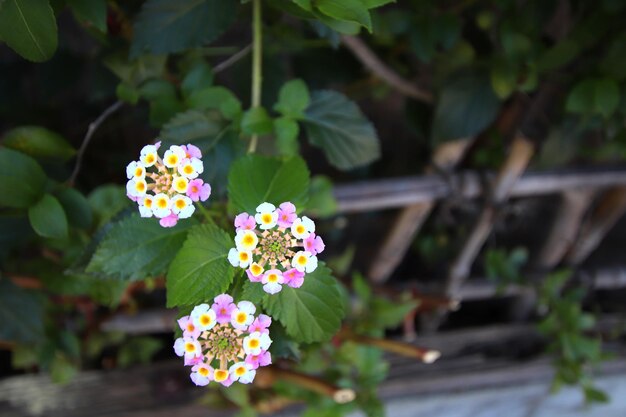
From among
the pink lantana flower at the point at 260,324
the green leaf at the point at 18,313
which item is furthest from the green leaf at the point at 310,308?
the green leaf at the point at 18,313

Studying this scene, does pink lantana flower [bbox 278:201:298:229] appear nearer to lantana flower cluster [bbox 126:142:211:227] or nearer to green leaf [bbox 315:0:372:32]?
lantana flower cluster [bbox 126:142:211:227]

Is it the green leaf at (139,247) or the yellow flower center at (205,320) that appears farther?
the green leaf at (139,247)

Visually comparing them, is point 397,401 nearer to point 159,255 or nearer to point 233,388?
point 233,388

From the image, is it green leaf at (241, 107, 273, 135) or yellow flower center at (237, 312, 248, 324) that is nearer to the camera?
yellow flower center at (237, 312, 248, 324)

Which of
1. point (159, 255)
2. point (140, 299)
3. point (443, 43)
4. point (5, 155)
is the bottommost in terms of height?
point (159, 255)

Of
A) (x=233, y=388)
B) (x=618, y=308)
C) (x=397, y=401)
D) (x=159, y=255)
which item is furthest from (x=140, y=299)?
(x=618, y=308)

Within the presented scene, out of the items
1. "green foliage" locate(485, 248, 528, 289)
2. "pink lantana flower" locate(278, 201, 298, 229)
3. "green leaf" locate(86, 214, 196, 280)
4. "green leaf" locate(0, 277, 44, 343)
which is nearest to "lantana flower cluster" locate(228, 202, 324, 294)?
"pink lantana flower" locate(278, 201, 298, 229)

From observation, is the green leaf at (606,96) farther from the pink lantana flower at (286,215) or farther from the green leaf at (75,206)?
the green leaf at (75,206)
